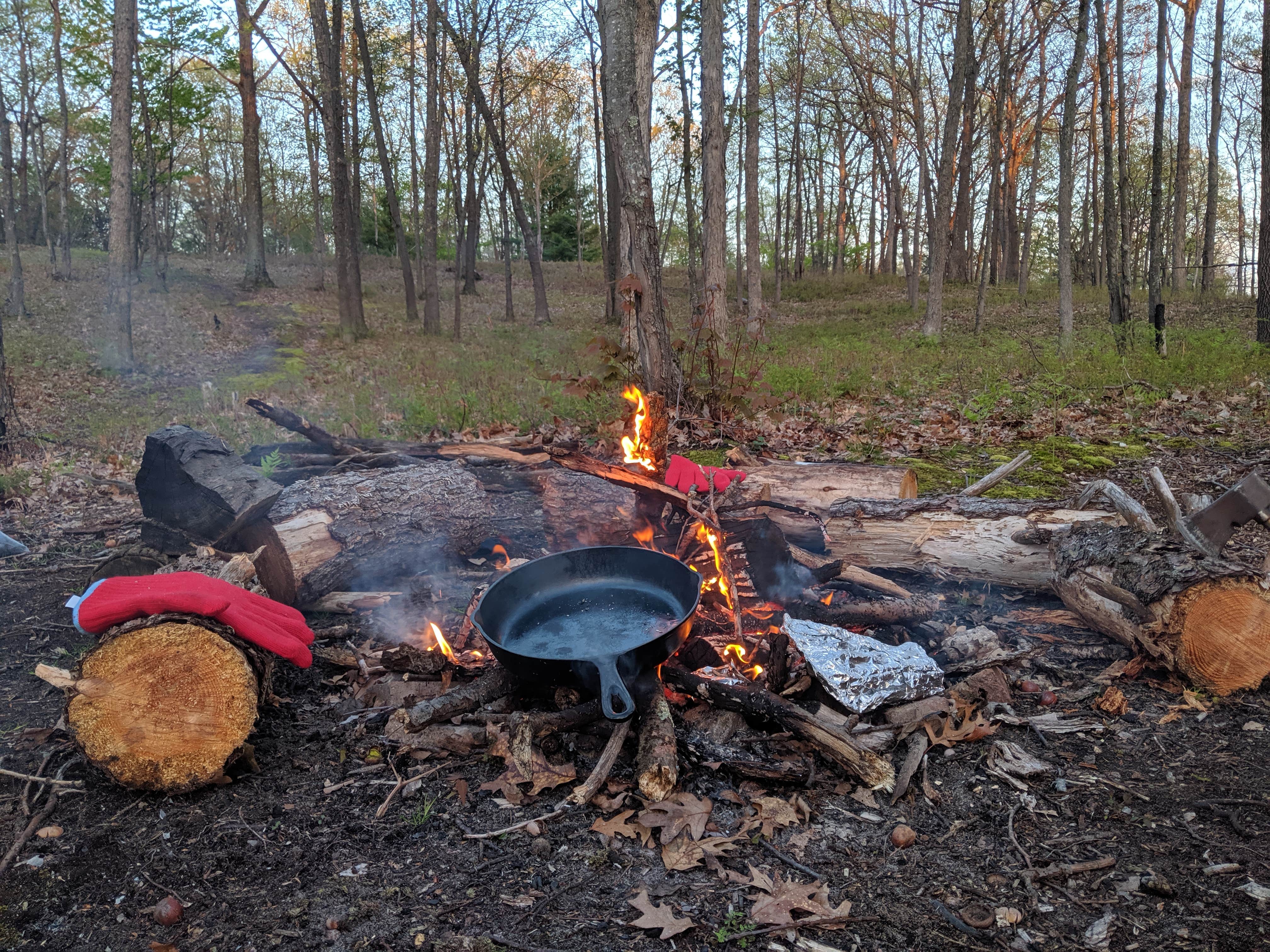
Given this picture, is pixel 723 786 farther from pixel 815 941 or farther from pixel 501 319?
pixel 501 319

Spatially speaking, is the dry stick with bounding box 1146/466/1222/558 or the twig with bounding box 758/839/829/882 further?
the dry stick with bounding box 1146/466/1222/558

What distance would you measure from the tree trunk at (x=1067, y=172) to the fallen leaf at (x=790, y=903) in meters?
12.8

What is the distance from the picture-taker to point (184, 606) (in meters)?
2.80

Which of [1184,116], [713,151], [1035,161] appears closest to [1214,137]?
[1035,161]

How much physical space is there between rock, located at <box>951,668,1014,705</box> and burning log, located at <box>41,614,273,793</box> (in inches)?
117

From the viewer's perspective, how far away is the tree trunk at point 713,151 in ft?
38.4

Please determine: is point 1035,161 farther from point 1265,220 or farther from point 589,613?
point 589,613

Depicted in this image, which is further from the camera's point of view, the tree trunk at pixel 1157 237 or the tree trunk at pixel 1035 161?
the tree trunk at pixel 1035 161

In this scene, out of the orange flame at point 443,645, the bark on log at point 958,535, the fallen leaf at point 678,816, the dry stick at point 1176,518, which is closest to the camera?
the fallen leaf at point 678,816

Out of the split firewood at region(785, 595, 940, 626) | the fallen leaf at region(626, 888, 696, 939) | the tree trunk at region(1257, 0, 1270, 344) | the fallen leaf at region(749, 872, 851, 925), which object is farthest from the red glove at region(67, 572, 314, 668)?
the tree trunk at region(1257, 0, 1270, 344)

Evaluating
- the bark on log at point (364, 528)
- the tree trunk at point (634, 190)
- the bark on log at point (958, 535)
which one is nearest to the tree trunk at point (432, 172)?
the tree trunk at point (634, 190)

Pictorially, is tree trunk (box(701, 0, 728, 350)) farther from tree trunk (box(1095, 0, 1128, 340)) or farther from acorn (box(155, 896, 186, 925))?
acorn (box(155, 896, 186, 925))

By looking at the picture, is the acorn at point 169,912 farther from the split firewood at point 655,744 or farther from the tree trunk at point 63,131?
the tree trunk at point 63,131

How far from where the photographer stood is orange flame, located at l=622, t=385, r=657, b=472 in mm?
4445
